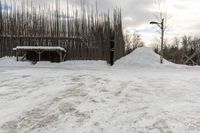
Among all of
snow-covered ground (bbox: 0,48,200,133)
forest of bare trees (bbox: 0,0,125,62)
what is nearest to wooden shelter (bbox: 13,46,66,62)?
forest of bare trees (bbox: 0,0,125,62)

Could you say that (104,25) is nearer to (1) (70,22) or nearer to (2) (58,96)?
(1) (70,22)

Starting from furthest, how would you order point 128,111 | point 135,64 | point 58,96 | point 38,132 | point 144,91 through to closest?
point 135,64 < point 144,91 < point 58,96 < point 128,111 < point 38,132

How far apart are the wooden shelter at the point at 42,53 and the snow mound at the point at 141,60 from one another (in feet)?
10.0

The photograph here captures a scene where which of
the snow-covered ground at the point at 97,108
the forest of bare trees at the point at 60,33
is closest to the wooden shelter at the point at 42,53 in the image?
the forest of bare trees at the point at 60,33

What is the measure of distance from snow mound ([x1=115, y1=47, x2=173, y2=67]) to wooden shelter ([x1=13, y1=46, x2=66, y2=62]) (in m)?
3.06

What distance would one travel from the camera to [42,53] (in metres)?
16.9

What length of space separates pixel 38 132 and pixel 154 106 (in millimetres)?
2085

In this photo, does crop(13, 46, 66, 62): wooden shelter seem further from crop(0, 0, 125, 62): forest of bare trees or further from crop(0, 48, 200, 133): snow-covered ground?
crop(0, 48, 200, 133): snow-covered ground

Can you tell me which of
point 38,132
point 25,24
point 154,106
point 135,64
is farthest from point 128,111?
point 25,24

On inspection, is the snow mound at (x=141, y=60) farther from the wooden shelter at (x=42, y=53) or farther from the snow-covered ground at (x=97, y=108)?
the snow-covered ground at (x=97, y=108)

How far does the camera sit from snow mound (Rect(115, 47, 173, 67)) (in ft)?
52.9

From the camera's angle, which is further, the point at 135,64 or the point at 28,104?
the point at 135,64

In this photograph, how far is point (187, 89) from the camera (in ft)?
22.9

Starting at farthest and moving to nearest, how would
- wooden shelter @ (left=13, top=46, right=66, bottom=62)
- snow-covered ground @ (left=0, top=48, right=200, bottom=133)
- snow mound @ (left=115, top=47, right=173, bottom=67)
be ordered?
snow mound @ (left=115, top=47, right=173, bottom=67) → wooden shelter @ (left=13, top=46, right=66, bottom=62) → snow-covered ground @ (left=0, top=48, right=200, bottom=133)
